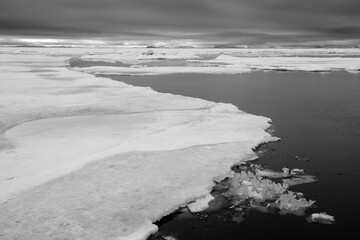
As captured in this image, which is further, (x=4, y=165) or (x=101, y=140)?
(x=101, y=140)

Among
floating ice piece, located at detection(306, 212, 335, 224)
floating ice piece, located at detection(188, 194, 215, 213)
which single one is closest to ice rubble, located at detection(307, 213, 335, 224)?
floating ice piece, located at detection(306, 212, 335, 224)

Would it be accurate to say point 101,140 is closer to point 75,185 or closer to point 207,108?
point 75,185

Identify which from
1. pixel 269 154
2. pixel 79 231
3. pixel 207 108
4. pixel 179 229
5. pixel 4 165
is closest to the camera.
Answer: pixel 79 231

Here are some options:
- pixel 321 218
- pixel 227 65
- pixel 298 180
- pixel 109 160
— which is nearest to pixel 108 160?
pixel 109 160

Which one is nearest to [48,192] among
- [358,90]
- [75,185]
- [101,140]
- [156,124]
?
[75,185]

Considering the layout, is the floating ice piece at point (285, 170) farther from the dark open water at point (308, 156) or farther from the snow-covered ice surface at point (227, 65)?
the snow-covered ice surface at point (227, 65)

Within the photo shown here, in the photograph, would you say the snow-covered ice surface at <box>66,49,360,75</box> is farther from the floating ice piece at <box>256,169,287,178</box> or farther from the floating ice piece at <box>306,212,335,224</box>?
the floating ice piece at <box>306,212,335,224</box>

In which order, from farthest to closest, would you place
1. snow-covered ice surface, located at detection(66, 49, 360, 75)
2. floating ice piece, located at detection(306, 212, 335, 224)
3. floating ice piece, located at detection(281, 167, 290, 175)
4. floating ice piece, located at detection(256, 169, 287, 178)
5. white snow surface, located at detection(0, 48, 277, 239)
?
snow-covered ice surface, located at detection(66, 49, 360, 75), floating ice piece, located at detection(281, 167, 290, 175), floating ice piece, located at detection(256, 169, 287, 178), floating ice piece, located at detection(306, 212, 335, 224), white snow surface, located at detection(0, 48, 277, 239)
